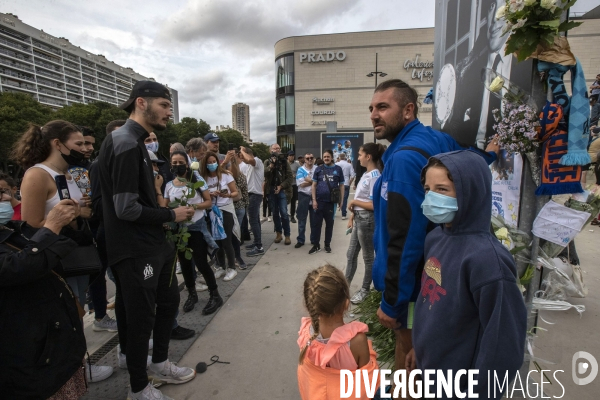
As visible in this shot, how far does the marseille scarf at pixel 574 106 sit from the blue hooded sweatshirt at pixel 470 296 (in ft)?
2.02

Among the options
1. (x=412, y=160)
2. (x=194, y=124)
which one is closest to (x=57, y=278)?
(x=412, y=160)

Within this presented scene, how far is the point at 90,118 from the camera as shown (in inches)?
1282

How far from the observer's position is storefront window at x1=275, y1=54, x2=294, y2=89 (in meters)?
34.7

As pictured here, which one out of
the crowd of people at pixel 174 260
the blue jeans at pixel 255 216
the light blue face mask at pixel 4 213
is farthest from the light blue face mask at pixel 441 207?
the blue jeans at pixel 255 216

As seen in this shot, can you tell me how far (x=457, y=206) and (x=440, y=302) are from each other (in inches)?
17.5

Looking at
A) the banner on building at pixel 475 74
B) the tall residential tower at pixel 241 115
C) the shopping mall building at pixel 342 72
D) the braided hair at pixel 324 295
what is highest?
the tall residential tower at pixel 241 115

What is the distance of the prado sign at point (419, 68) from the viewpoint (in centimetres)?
3194

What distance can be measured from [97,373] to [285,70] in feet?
120

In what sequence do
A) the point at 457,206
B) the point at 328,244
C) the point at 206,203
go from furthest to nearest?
the point at 328,244
the point at 206,203
the point at 457,206

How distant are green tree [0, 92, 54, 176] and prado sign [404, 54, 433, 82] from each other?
34.6m

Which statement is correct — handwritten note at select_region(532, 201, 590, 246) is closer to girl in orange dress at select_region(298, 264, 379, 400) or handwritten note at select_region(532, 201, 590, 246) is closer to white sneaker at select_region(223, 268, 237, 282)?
girl in orange dress at select_region(298, 264, 379, 400)

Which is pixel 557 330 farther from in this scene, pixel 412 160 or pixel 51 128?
pixel 51 128

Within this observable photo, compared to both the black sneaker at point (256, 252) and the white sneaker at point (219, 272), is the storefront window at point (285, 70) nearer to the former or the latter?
the black sneaker at point (256, 252)

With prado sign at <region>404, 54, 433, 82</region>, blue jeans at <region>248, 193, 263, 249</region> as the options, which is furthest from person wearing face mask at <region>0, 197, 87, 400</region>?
prado sign at <region>404, 54, 433, 82</region>
